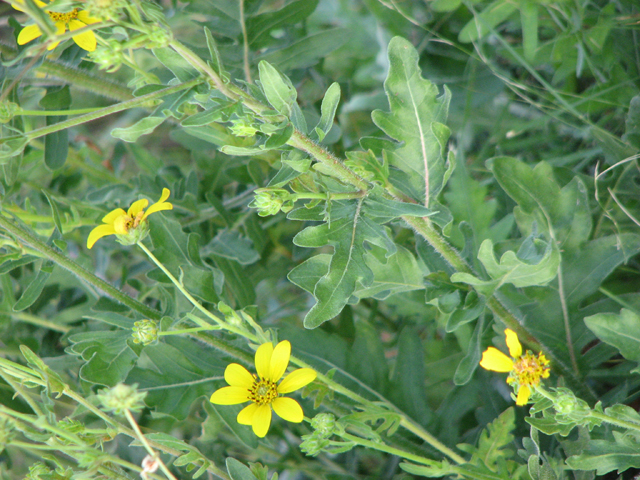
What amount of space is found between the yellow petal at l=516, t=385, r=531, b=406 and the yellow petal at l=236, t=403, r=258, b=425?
2.38 feet

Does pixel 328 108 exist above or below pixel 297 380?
above

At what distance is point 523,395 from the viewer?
1422 mm

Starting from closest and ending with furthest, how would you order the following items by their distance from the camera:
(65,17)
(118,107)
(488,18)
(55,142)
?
(118,107) < (65,17) < (55,142) < (488,18)

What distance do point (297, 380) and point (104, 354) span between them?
2.07 feet

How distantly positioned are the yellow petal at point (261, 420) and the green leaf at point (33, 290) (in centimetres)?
79

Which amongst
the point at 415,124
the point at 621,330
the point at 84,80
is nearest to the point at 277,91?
the point at 415,124

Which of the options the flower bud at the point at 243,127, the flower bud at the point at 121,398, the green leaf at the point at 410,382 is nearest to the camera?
the flower bud at the point at 121,398

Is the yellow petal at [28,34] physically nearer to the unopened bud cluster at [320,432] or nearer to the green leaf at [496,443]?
the unopened bud cluster at [320,432]

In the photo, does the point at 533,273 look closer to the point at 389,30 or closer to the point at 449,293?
the point at 449,293

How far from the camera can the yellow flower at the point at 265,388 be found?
148cm

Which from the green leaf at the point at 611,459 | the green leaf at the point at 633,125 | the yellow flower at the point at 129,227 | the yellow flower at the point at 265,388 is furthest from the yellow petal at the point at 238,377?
the green leaf at the point at 633,125

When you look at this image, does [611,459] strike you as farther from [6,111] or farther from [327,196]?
[6,111]

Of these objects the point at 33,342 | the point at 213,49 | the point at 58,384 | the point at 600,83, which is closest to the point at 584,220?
the point at 600,83

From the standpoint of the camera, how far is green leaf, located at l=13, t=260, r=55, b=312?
168 centimetres
